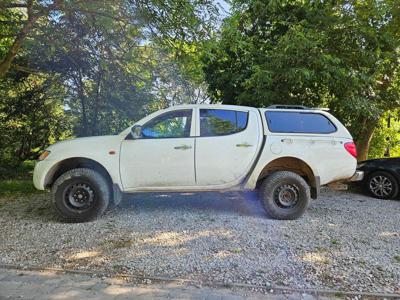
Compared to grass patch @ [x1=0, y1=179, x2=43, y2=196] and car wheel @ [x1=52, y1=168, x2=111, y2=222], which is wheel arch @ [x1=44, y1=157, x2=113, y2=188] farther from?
grass patch @ [x1=0, y1=179, x2=43, y2=196]

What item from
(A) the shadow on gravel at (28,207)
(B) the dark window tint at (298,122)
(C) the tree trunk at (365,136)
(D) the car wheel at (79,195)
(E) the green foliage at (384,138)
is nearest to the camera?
(D) the car wheel at (79,195)

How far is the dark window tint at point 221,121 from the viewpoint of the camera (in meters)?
5.73

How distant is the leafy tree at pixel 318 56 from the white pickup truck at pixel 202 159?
5.73 feet

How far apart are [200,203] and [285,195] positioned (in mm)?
1687

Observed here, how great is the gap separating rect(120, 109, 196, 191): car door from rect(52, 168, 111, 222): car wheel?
1.33ft

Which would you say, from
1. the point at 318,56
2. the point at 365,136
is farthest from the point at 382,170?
the point at 318,56

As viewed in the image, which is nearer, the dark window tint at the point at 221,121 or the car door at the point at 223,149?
the car door at the point at 223,149

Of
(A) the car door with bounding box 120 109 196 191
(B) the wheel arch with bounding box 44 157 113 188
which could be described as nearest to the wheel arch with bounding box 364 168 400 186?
(A) the car door with bounding box 120 109 196 191

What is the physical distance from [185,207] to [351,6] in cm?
619

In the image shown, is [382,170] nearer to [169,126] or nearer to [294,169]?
[294,169]

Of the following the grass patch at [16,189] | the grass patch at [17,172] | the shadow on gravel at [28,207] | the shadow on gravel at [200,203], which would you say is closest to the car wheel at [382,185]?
the shadow on gravel at [200,203]

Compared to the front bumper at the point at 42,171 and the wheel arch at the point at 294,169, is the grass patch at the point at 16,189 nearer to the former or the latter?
the front bumper at the point at 42,171

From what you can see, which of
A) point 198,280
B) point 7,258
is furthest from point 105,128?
point 198,280

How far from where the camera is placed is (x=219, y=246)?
14.6 ft
